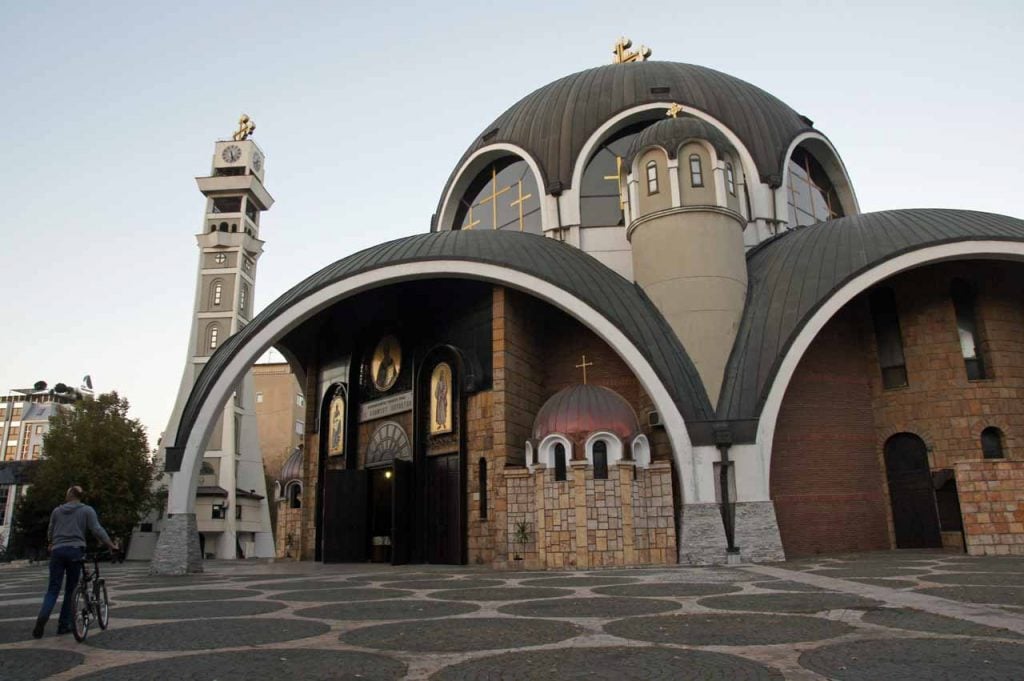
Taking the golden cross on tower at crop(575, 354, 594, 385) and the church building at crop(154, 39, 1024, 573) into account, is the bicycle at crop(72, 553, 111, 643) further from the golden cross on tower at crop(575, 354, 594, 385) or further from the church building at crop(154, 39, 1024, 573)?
the golden cross on tower at crop(575, 354, 594, 385)

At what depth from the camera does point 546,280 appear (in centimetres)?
1452

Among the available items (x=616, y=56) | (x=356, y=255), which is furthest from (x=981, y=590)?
(x=616, y=56)

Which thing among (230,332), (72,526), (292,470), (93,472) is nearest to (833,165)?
(292,470)

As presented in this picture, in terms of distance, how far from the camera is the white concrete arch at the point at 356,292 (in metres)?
14.0

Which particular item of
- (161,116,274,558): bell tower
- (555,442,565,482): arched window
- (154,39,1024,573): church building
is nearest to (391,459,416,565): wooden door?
(154,39,1024,573): church building

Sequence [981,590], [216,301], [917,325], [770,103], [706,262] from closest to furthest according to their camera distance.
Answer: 1. [981,590]
2. [706,262]
3. [917,325]
4. [770,103]
5. [216,301]

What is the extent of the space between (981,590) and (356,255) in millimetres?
12996

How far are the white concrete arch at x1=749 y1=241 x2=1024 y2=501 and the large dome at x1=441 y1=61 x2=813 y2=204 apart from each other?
602 cm

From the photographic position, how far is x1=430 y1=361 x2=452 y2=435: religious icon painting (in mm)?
16188

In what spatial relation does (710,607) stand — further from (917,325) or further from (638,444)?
(917,325)

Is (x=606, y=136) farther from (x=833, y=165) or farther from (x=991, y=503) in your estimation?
(x=991, y=503)

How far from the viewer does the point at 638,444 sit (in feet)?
45.3

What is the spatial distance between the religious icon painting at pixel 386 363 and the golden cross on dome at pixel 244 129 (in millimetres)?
32935

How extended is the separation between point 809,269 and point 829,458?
408 cm
